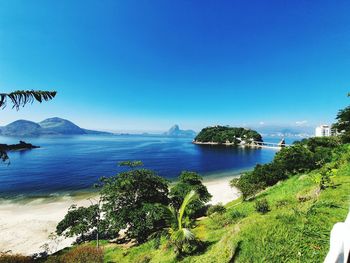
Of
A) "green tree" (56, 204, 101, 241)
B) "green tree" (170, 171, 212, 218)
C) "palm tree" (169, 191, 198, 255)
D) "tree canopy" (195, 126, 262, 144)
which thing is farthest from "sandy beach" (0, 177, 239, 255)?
"tree canopy" (195, 126, 262, 144)

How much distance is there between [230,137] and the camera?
155 m

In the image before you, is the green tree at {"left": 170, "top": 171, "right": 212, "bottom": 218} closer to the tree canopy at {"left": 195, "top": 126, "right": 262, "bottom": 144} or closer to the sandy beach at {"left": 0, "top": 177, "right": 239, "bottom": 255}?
the sandy beach at {"left": 0, "top": 177, "right": 239, "bottom": 255}

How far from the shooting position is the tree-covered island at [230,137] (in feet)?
493

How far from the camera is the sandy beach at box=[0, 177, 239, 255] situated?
71.9 feet

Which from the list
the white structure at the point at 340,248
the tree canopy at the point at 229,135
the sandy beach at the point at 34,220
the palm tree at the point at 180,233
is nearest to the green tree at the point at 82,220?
the sandy beach at the point at 34,220

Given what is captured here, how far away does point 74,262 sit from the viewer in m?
11.2

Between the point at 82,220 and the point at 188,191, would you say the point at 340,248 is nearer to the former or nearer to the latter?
the point at 188,191

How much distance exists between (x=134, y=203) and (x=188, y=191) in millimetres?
7395

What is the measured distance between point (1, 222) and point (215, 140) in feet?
478

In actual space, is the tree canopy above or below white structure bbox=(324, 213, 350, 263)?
above

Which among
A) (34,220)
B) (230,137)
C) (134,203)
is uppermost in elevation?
(230,137)

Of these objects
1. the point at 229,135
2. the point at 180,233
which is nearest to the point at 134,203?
the point at 180,233

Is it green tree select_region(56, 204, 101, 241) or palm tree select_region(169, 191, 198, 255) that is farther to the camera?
green tree select_region(56, 204, 101, 241)

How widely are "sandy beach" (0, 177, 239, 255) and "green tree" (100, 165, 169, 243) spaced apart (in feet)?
27.7
